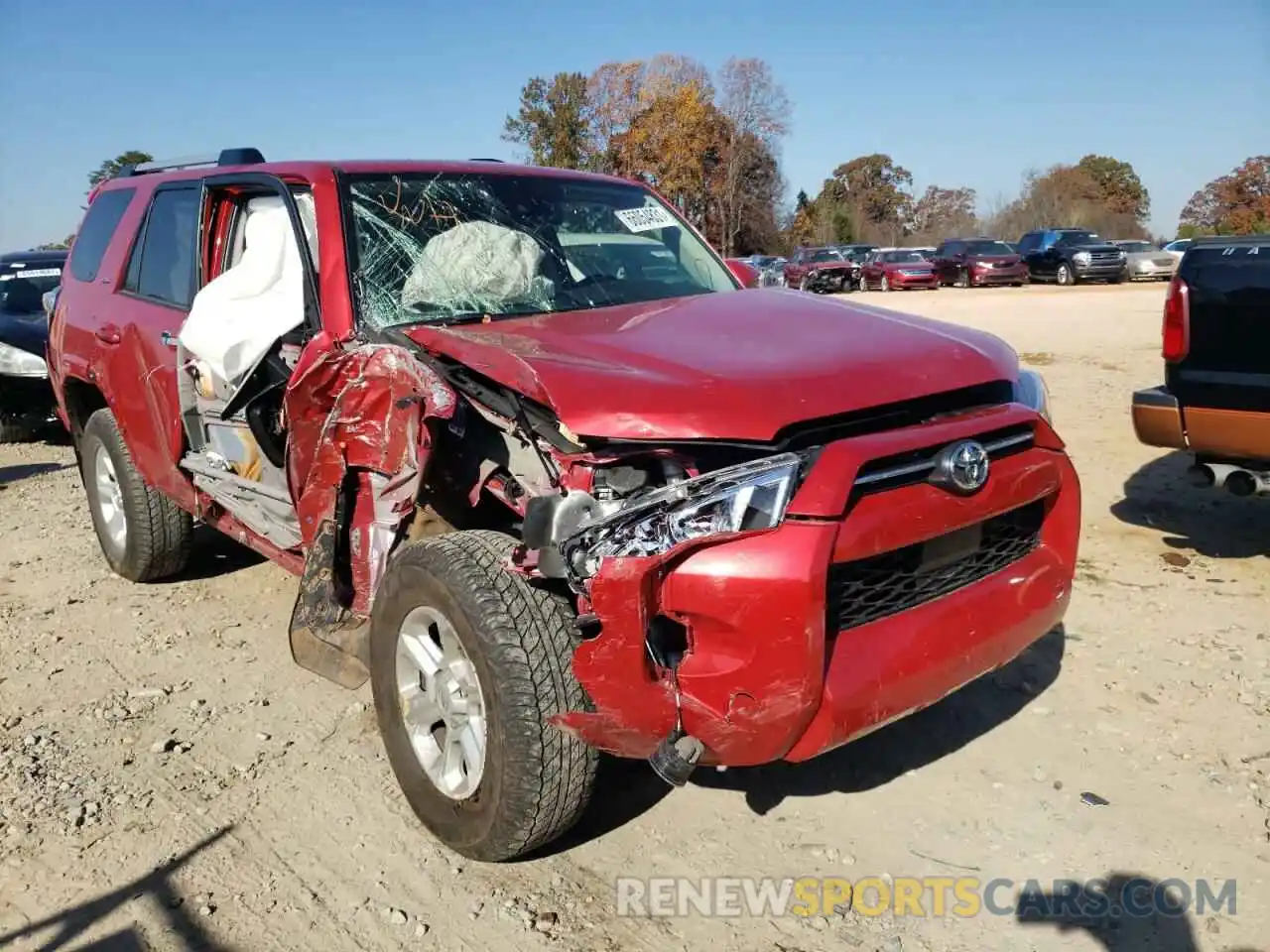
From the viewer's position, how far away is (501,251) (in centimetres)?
389

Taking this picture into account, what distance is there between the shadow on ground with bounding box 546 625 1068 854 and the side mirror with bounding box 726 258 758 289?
2.03 metres

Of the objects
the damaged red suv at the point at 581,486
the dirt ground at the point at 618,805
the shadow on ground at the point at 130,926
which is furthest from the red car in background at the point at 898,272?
the shadow on ground at the point at 130,926

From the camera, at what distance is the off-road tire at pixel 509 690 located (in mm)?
2664

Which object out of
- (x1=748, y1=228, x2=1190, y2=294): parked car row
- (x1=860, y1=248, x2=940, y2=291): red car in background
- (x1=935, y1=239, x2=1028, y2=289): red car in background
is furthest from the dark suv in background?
(x1=860, y1=248, x2=940, y2=291): red car in background

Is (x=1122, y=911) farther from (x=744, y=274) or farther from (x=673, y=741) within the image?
(x=744, y=274)

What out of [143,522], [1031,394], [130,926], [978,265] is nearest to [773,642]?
[1031,394]

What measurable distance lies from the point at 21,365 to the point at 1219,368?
32.6 feet

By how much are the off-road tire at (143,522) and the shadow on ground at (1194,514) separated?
5.27 metres

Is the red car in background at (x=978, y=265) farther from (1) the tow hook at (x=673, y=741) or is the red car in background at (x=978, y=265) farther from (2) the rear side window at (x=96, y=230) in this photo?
(1) the tow hook at (x=673, y=741)

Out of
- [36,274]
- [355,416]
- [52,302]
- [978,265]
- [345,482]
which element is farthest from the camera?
[978,265]

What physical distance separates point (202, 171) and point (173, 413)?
3.71 ft

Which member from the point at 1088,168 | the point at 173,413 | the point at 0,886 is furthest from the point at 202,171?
the point at 1088,168

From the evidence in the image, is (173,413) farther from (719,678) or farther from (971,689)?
(971,689)

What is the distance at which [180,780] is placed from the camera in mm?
3549
